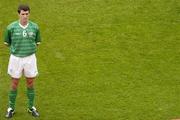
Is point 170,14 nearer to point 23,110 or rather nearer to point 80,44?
point 80,44

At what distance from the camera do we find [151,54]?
12594 millimetres

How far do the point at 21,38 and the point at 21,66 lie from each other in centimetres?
54

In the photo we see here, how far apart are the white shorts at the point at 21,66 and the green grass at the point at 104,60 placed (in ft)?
3.17

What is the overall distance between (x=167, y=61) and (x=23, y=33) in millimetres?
4360

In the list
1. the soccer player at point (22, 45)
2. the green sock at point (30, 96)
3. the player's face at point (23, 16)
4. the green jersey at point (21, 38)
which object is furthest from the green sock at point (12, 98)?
the player's face at point (23, 16)

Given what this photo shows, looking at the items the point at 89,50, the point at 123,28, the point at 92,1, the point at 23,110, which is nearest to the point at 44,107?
the point at 23,110

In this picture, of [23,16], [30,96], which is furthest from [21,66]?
[23,16]

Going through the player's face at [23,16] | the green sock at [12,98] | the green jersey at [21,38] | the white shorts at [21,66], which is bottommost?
the green sock at [12,98]

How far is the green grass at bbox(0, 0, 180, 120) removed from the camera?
10273 mm

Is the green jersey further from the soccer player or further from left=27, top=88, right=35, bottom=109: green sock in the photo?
left=27, top=88, right=35, bottom=109: green sock

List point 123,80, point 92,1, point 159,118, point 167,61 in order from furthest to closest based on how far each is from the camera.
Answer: point 92,1 → point 167,61 → point 123,80 → point 159,118

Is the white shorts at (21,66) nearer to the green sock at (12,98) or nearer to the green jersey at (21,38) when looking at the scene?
the green jersey at (21,38)

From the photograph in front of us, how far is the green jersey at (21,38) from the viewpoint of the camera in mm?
9234

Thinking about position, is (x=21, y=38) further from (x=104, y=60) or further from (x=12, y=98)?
(x=104, y=60)
